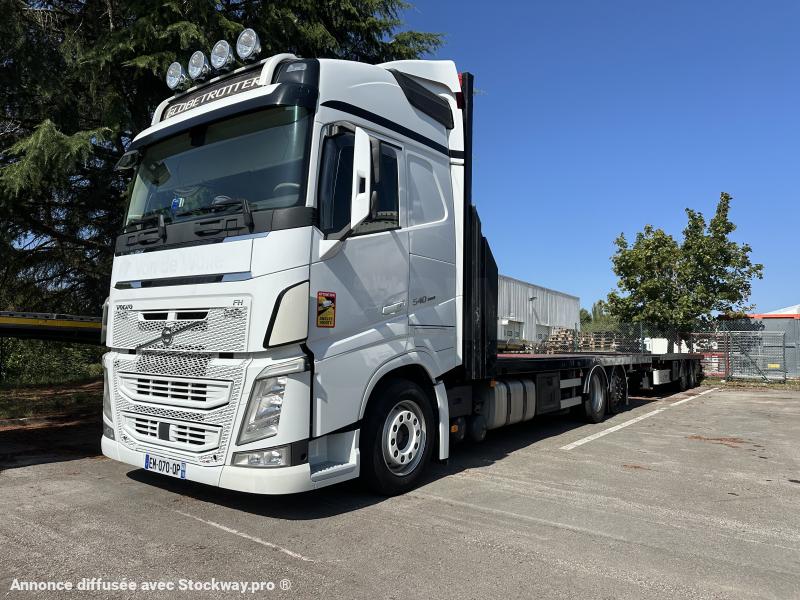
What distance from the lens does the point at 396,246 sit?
5.36 meters

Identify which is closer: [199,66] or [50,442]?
[199,66]

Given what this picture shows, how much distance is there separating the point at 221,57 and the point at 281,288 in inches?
103

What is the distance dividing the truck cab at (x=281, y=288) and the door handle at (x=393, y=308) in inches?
0.7

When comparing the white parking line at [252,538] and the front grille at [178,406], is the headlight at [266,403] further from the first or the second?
the white parking line at [252,538]

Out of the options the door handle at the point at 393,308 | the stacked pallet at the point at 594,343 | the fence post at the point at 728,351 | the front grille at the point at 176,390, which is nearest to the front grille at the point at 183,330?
the front grille at the point at 176,390

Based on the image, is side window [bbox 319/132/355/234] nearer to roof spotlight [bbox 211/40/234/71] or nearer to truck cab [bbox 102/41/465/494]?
truck cab [bbox 102/41/465/494]

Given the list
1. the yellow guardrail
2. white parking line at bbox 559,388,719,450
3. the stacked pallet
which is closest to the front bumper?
the yellow guardrail

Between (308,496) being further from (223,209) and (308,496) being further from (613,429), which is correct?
(613,429)

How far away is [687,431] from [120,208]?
35.7ft

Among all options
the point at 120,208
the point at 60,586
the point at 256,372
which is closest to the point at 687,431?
the point at 256,372

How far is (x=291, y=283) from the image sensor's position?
4395 millimetres

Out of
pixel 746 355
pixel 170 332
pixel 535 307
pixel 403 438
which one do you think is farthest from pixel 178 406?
pixel 535 307

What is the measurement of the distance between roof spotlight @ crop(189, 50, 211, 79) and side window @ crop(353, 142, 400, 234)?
195 centimetres

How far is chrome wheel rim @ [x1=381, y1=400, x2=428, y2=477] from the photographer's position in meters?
5.23
